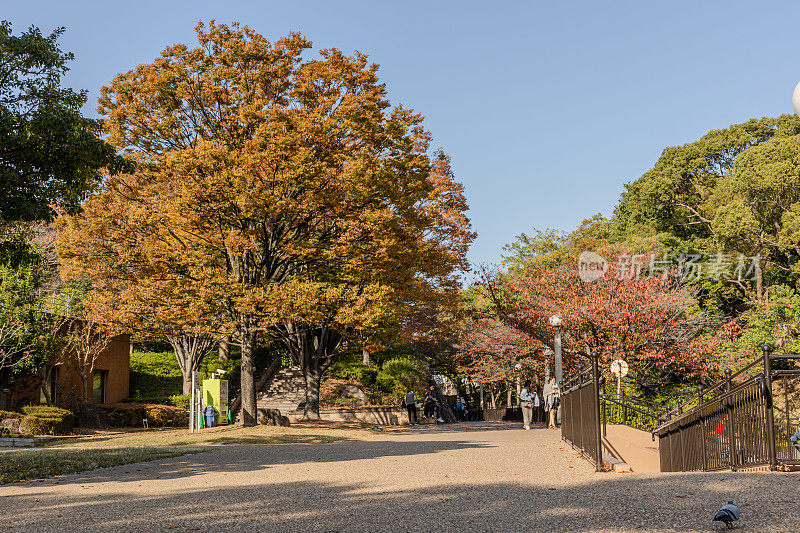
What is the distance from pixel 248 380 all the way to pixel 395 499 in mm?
15508

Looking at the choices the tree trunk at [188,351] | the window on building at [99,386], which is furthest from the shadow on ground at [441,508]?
the window on building at [99,386]

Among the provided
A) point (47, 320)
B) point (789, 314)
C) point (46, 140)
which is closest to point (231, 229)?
point (47, 320)

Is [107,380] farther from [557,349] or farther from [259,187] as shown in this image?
[557,349]

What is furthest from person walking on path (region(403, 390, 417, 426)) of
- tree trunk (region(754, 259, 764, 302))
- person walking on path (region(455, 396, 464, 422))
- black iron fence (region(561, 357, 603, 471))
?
tree trunk (region(754, 259, 764, 302))

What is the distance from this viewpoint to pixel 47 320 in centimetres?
2342

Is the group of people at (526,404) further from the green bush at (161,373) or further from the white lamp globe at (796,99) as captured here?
the white lamp globe at (796,99)

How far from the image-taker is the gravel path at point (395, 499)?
5.24 m

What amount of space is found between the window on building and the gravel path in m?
20.1

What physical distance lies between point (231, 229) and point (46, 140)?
9.62m

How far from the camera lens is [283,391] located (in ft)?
103

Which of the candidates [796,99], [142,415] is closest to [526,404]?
[142,415]

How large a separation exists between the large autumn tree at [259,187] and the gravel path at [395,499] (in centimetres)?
978

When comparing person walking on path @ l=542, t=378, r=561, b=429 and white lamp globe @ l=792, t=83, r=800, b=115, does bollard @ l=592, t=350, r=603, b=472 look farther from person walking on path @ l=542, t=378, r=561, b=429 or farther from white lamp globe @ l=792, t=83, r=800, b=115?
person walking on path @ l=542, t=378, r=561, b=429

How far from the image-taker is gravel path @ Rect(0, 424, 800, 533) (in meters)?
5.24
